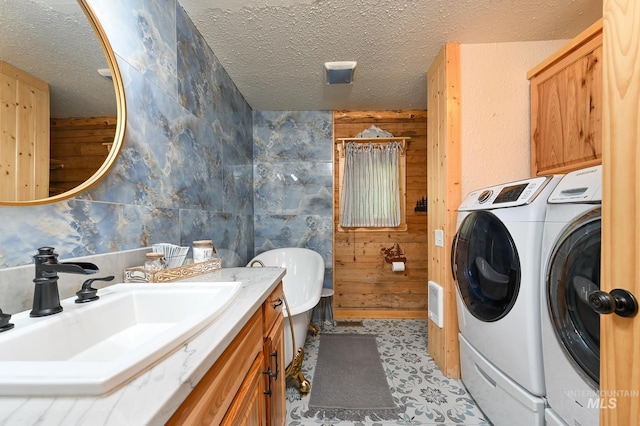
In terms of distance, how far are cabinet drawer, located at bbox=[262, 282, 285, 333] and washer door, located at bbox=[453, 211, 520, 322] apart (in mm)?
1040

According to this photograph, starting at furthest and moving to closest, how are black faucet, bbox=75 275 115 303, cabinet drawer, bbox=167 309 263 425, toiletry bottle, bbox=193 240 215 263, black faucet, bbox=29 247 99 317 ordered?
1. toiletry bottle, bbox=193 240 215 263
2. black faucet, bbox=75 275 115 303
3. black faucet, bbox=29 247 99 317
4. cabinet drawer, bbox=167 309 263 425

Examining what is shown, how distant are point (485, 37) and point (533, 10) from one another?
260 mm

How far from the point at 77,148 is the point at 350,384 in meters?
1.92

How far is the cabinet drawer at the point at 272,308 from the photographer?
1.00 metres

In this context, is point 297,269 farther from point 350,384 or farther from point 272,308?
point 272,308

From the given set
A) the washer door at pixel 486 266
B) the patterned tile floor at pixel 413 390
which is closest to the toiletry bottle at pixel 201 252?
the patterned tile floor at pixel 413 390

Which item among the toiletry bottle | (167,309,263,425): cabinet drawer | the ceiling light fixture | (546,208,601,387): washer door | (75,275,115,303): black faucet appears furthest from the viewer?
the ceiling light fixture

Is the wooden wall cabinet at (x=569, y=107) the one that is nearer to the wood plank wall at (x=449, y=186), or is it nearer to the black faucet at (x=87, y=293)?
the wood plank wall at (x=449, y=186)

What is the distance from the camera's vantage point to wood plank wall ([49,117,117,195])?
79cm

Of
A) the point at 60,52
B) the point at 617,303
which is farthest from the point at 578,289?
the point at 60,52

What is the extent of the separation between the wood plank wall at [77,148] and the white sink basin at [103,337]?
1.20ft

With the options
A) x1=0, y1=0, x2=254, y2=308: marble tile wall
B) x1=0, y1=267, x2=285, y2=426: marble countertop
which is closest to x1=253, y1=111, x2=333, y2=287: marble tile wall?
x1=0, y1=0, x2=254, y2=308: marble tile wall

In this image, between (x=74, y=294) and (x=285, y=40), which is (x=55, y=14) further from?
(x=285, y=40)

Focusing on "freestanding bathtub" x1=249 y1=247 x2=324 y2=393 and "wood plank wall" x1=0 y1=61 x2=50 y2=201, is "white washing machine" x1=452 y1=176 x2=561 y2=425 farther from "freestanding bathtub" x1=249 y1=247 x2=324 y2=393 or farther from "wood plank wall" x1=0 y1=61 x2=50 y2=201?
"wood plank wall" x1=0 y1=61 x2=50 y2=201
